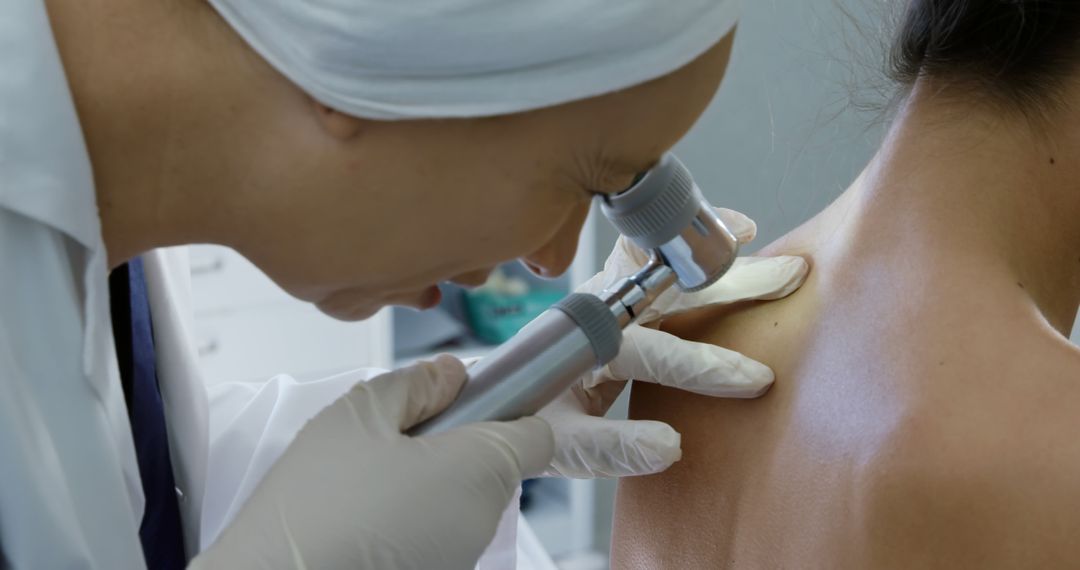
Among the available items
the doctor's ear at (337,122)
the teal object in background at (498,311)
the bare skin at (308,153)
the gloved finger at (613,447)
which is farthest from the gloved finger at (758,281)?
the teal object in background at (498,311)

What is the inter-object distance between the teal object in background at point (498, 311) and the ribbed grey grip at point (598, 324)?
1826 millimetres

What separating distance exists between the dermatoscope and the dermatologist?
0.08 feet

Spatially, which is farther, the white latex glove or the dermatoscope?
the white latex glove

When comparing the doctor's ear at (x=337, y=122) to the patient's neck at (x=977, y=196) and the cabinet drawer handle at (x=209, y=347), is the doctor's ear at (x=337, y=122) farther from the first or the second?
the cabinet drawer handle at (x=209, y=347)

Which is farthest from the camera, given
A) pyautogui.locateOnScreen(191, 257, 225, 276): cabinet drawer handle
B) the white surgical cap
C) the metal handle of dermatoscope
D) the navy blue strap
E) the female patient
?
pyautogui.locateOnScreen(191, 257, 225, 276): cabinet drawer handle

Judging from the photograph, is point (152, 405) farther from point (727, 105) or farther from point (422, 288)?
point (727, 105)

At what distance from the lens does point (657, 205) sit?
88 cm

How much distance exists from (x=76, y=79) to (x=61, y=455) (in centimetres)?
29

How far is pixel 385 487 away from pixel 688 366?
1.07ft

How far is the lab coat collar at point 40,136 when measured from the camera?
0.74 metres

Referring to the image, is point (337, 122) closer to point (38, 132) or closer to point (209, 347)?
point (38, 132)

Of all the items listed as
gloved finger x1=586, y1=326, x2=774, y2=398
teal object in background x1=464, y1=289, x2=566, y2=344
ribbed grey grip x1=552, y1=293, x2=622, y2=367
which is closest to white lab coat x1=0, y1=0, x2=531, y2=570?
ribbed grey grip x1=552, y1=293, x2=622, y2=367

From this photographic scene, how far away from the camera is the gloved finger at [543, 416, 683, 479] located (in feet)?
3.32

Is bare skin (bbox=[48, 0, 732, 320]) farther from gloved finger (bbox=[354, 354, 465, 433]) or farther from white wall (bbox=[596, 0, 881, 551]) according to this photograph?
white wall (bbox=[596, 0, 881, 551])
